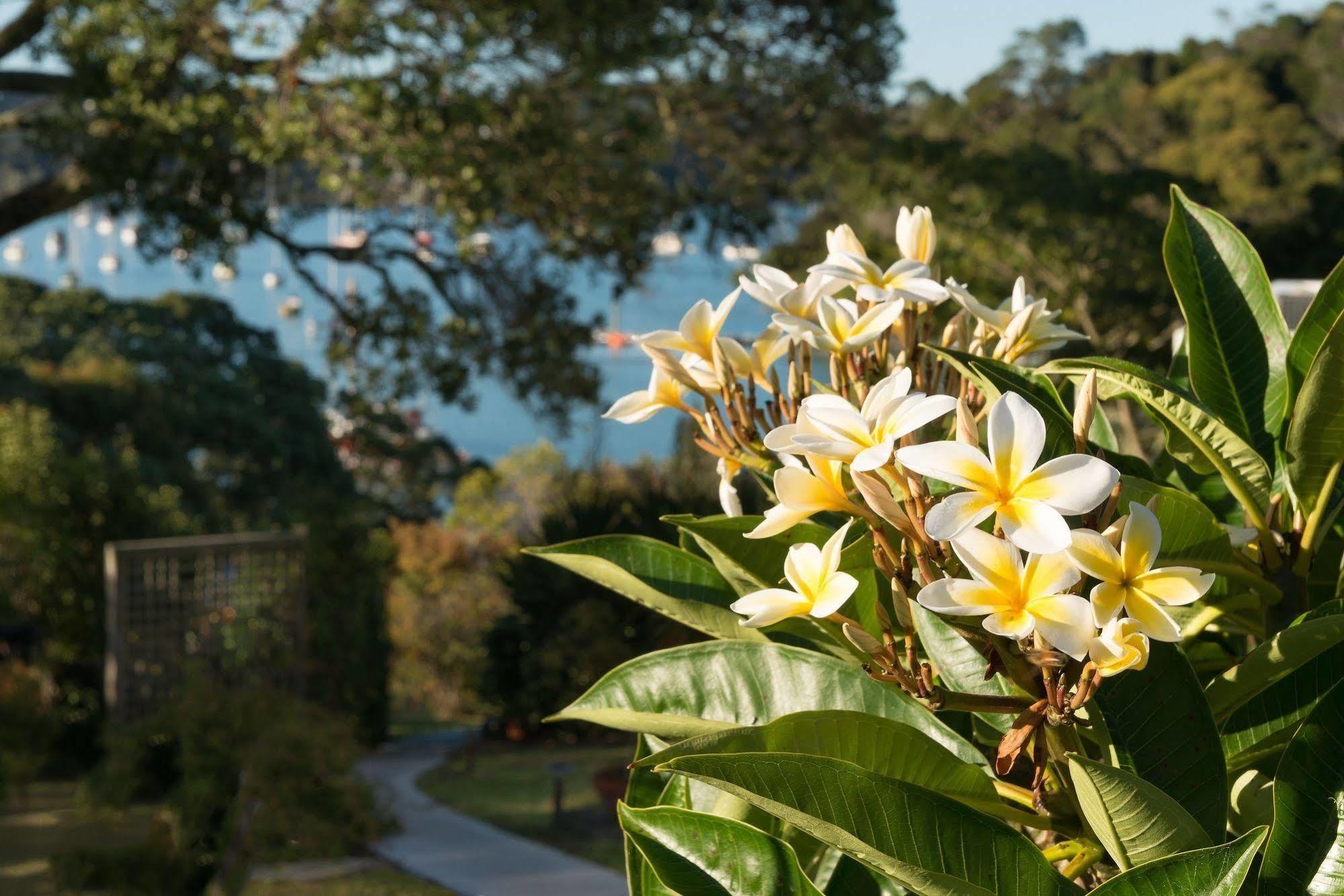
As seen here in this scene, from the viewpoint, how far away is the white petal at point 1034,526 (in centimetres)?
47

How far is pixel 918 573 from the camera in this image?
57 centimetres

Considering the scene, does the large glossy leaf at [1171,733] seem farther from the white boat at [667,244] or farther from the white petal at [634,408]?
the white boat at [667,244]

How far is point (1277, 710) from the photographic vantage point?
2.06 feet

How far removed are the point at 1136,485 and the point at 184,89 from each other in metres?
5.89

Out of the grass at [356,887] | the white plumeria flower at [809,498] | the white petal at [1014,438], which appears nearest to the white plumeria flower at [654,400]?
the white plumeria flower at [809,498]

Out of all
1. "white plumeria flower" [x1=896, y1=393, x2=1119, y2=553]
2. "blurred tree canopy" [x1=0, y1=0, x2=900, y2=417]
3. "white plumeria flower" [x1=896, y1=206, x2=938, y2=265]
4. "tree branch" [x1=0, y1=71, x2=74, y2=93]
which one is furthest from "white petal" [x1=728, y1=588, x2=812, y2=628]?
"tree branch" [x1=0, y1=71, x2=74, y2=93]

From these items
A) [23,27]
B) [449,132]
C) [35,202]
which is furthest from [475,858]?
[23,27]

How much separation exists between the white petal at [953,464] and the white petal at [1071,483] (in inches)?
0.6

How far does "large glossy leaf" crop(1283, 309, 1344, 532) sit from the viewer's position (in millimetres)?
588

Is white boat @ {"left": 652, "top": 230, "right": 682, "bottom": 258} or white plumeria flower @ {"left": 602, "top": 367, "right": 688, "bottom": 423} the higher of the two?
white boat @ {"left": 652, "top": 230, "right": 682, "bottom": 258}

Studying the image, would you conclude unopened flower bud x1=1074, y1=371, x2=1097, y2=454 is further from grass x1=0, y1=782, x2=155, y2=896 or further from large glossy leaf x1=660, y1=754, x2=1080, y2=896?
grass x1=0, y1=782, x2=155, y2=896

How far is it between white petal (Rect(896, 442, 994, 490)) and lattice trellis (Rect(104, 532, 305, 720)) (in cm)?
743

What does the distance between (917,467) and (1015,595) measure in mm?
65

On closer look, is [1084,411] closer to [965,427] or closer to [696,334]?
[965,427]
